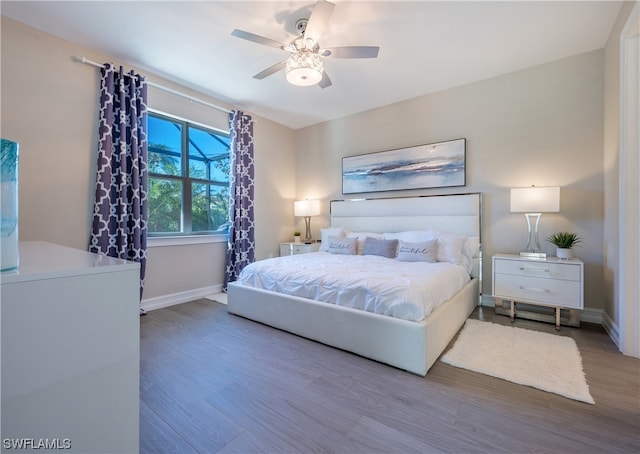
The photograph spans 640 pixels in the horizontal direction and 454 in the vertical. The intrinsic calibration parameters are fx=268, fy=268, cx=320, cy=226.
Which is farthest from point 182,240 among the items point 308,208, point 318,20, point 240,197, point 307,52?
point 318,20

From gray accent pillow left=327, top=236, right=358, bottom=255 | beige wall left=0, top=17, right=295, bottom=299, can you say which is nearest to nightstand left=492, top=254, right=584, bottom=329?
gray accent pillow left=327, top=236, right=358, bottom=255

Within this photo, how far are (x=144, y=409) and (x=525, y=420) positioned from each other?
2.11 metres

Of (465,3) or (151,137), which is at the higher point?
(465,3)

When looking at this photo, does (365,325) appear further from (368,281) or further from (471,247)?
(471,247)

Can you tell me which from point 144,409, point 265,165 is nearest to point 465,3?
point 265,165

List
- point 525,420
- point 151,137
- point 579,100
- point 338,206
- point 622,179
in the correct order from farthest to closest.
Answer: point 338,206 < point 151,137 < point 579,100 < point 622,179 < point 525,420

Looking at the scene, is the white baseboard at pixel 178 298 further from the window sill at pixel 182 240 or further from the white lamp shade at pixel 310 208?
the white lamp shade at pixel 310 208

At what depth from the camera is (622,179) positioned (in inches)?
84.7

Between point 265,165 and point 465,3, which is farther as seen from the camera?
point 265,165

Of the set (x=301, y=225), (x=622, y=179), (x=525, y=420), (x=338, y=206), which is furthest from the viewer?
(x=301, y=225)

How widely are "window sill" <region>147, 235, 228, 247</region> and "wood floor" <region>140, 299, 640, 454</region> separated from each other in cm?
139

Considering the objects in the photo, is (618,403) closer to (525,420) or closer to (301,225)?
(525,420)

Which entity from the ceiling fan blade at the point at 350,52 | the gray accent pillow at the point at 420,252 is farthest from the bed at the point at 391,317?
the ceiling fan blade at the point at 350,52

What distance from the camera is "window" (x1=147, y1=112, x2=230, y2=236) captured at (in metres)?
3.42
